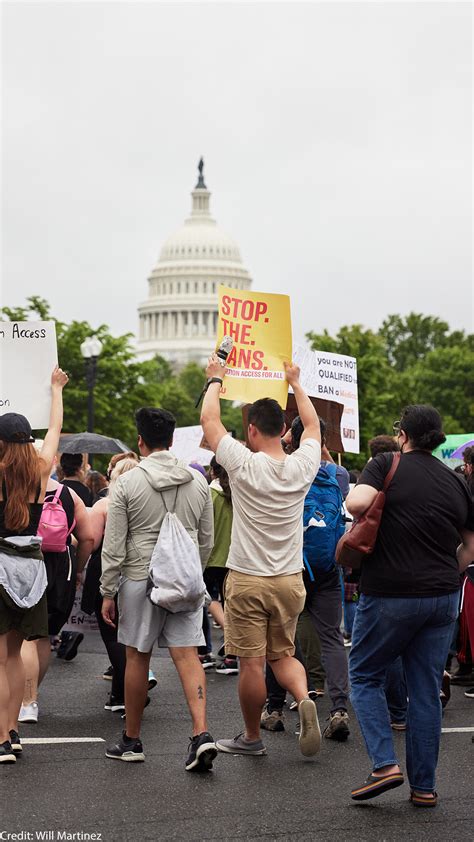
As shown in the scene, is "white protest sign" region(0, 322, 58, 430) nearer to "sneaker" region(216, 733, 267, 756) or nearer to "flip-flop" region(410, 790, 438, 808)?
"sneaker" region(216, 733, 267, 756)

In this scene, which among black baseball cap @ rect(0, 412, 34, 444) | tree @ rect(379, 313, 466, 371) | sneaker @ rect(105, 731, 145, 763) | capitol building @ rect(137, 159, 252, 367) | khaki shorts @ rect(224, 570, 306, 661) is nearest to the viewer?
black baseball cap @ rect(0, 412, 34, 444)

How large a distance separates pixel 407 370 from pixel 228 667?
70169 millimetres

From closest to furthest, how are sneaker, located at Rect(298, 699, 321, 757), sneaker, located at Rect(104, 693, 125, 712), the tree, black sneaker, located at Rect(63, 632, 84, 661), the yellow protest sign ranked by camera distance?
1. sneaker, located at Rect(298, 699, 321, 757)
2. the yellow protest sign
3. sneaker, located at Rect(104, 693, 125, 712)
4. black sneaker, located at Rect(63, 632, 84, 661)
5. the tree

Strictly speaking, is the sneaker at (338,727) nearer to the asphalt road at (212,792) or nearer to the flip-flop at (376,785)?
the asphalt road at (212,792)

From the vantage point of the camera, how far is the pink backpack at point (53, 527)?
8281 millimetres

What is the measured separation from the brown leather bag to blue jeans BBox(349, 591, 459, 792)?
231mm

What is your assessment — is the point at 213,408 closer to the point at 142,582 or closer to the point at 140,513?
the point at 140,513

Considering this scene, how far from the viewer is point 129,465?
9.70m

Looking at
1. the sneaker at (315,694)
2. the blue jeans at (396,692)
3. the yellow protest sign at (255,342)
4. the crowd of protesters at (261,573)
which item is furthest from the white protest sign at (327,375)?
the blue jeans at (396,692)

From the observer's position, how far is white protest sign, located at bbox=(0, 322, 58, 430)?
801cm

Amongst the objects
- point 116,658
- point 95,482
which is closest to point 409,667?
point 116,658

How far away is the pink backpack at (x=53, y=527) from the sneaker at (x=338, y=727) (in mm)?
1897

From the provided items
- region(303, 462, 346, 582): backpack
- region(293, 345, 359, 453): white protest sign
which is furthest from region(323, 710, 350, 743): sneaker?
region(293, 345, 359, 453): white protest sign

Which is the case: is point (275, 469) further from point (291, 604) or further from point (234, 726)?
point (234, 726)
